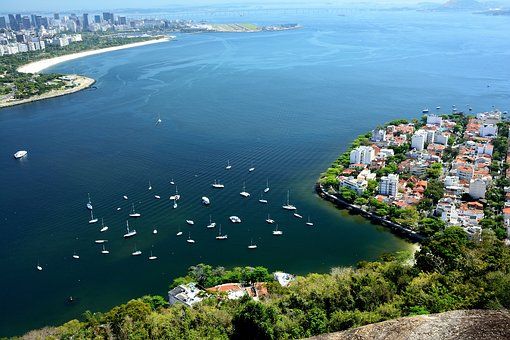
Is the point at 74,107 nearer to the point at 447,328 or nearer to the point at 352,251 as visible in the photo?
the point at 352,251

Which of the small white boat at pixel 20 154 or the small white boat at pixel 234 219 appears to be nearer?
the small white boat at pixel 234 219

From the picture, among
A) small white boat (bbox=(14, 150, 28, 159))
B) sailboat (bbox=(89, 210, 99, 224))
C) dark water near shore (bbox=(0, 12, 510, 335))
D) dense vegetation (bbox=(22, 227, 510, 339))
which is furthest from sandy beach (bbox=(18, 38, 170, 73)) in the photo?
dense vegetation (bbox=(22, 227, 510, 339))

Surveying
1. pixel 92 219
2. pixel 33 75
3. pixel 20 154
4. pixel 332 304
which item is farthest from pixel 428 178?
pixel 33 75

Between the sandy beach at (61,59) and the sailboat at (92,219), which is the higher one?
the sandy beach at (61,59)

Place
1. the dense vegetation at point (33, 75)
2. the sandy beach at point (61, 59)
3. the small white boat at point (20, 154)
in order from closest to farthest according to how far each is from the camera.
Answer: the small white boat at point (20, 154) < the dense vegetation at point (33, 75) < the sandy beach at point (61, 59)

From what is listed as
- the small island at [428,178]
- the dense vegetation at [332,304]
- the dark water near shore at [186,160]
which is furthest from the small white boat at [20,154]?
the small island at [428,178]

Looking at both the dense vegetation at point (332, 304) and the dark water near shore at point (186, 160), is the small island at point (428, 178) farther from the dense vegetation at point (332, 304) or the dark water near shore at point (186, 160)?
the dense vegetation at point (332, 304)
